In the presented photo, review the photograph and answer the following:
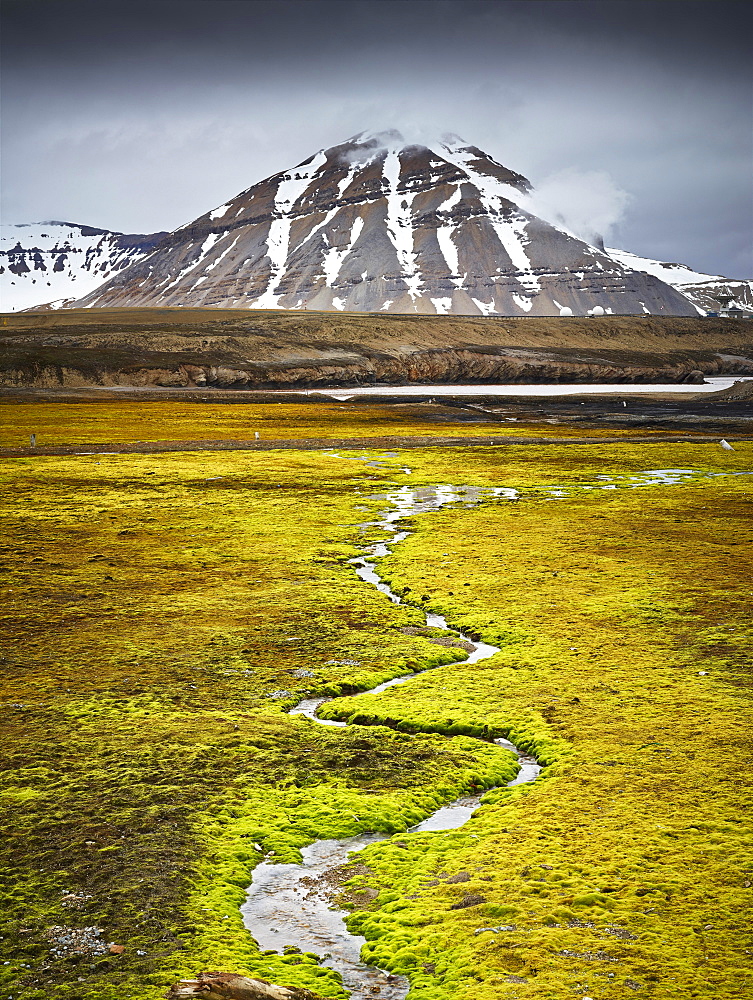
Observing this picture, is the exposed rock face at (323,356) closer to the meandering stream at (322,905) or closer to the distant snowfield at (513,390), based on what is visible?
the distant snowfield at (513,390)

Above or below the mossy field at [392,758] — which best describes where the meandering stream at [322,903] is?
below

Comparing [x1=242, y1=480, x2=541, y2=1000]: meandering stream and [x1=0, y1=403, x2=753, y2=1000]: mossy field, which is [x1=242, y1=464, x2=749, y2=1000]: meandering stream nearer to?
[x1=242, y1=480, x2=541, y2=1000]: meandering stream

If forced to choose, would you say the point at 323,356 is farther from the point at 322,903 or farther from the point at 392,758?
the point at 322,903

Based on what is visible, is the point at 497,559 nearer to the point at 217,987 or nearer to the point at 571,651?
the point at 571,651

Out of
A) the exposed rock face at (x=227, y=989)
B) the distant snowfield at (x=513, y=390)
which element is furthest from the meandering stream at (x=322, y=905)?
the distant snowfield at (x=513, y=390)

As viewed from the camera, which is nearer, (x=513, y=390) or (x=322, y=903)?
(x=322, y=903)

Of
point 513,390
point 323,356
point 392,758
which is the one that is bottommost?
point 392,758

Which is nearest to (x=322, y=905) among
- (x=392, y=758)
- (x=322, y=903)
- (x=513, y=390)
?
(x=322, y=903)

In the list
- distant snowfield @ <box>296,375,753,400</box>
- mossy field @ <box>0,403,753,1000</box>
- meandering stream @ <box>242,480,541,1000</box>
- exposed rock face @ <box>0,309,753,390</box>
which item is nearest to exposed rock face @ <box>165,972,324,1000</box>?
mossy field @ <box>0,403,753,1000</box>
